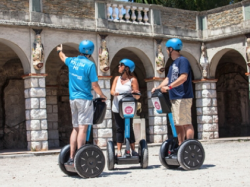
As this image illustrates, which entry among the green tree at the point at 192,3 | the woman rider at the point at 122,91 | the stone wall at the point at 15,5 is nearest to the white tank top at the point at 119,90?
the woman rider at the point at 122,91

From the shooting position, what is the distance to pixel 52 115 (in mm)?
17516

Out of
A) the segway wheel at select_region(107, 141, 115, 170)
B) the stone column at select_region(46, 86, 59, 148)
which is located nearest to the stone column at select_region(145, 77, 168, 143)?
the stone column at select_region(46, 86, 59, 148)

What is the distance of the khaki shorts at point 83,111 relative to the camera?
270 inches

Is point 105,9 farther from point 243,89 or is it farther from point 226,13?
point 243,89

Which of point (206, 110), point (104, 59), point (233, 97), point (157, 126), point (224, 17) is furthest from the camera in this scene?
point (233, 97)

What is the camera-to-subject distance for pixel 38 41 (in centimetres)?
1416

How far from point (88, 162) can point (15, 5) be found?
345 inches

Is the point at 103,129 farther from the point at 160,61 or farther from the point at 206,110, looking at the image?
the point at 206,110

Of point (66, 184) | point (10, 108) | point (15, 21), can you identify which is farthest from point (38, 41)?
point (66, 184)

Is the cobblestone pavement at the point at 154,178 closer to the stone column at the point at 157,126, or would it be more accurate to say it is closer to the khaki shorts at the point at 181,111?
the khaki shorts at the point at 181,111

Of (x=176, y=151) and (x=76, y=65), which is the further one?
(x=176, y=151)

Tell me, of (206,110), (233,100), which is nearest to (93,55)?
(206,110)

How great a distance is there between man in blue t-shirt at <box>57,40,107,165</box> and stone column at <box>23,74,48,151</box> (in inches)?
286

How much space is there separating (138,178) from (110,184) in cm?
61
